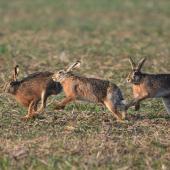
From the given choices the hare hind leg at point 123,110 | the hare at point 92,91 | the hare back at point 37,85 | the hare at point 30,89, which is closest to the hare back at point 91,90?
the hare at point 92,91

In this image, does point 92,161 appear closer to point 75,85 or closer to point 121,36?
point 75,85

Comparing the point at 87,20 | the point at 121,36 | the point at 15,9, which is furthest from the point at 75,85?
the point at 15,9

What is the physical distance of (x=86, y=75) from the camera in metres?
9.77

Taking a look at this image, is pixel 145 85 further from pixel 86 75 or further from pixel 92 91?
pixel 86 75

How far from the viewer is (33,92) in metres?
6.52

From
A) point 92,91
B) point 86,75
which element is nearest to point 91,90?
point 92,91

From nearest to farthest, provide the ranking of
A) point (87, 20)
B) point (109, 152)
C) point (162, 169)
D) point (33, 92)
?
1. point (162, 169)
2. point (109, 152)
3. point (33, 92)
4. point (87, 20)

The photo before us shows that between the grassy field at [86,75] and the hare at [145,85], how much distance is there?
38 centimetres

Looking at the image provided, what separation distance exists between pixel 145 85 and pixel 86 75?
310 centimetres

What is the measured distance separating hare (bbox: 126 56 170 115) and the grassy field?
383mm

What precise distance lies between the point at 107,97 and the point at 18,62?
17.2ft

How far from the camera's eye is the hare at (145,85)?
22.4 ft

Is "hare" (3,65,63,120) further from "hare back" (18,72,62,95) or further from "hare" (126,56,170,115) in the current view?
"hare" (126,56,170,115)

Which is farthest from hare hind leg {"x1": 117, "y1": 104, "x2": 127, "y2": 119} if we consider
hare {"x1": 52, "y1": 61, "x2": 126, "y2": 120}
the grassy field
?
the grassy field
